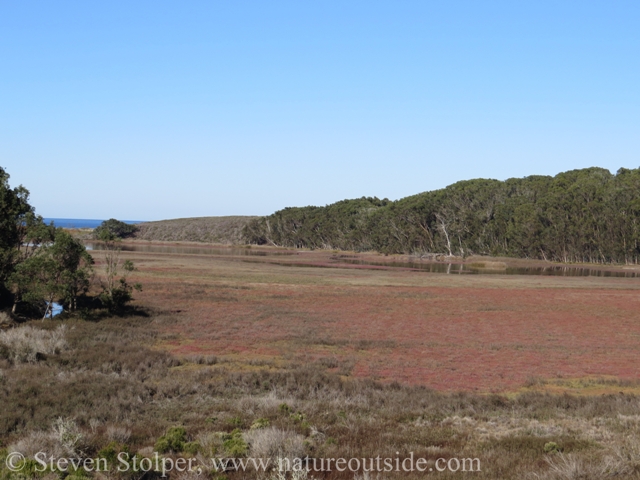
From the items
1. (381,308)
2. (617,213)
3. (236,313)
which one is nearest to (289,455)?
(236,313)

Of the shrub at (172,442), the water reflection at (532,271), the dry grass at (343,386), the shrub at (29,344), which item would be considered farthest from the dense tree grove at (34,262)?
the water reflection at (532,271)

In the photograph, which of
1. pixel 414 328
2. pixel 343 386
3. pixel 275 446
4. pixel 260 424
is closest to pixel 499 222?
pixel 414 328

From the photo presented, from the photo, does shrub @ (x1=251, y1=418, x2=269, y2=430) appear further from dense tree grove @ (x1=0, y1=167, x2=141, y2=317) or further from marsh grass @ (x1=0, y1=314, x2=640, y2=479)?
dense tree grove @ (x1=0, y1=167, x2=141, y2=317)

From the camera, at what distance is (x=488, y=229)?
128m

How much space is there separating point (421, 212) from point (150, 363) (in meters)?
125

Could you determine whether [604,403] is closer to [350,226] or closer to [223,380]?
[223,380]

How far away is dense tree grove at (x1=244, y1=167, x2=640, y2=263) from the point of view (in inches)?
4262

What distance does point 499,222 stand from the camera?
12700 cm

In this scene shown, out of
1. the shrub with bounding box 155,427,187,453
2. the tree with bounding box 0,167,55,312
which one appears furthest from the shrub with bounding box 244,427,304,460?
the tree with bounding box 0,167,55,312
